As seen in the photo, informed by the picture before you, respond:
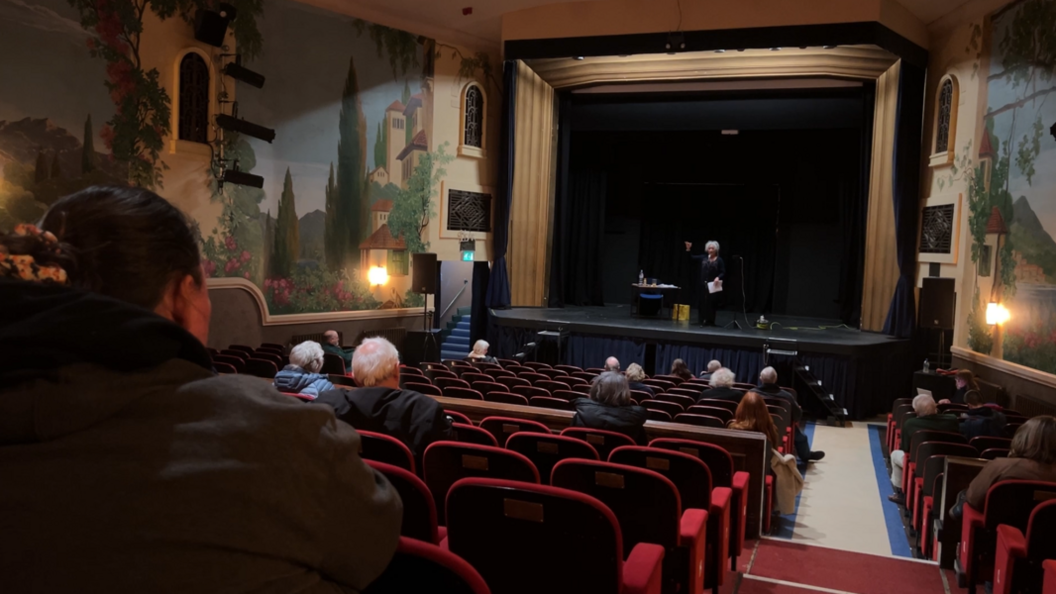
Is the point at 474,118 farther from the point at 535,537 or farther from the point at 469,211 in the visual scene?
the point at 535,537

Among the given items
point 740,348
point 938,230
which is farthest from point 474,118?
point 938,230

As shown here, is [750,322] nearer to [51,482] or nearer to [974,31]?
[974,31]

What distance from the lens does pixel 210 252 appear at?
10.7m

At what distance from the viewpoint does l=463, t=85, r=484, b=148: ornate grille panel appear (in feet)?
46.9

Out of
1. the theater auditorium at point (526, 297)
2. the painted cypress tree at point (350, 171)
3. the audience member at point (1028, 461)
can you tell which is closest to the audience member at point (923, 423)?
the theater auditorium at point (526, 297)

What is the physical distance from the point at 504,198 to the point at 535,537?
491 inches

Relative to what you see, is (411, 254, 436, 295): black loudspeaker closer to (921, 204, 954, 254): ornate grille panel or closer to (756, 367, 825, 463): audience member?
(756, 367, 825, 463): audience member

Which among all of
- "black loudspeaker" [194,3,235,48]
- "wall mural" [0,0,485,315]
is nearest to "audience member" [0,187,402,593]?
"wall mural" [0,0,485,315]

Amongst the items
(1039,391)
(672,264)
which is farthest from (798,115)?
(1039,391)

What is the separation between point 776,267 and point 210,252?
12.0 m

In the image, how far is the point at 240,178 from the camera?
10836 mm

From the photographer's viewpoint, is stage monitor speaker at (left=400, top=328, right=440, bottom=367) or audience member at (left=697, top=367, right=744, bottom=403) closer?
audience member at (left=697, top=367, right=744, bottom=403)

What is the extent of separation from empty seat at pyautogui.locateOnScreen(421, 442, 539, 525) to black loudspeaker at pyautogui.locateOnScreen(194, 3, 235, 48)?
929 cm

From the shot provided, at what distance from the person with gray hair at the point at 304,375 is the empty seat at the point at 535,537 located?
3086 mm
